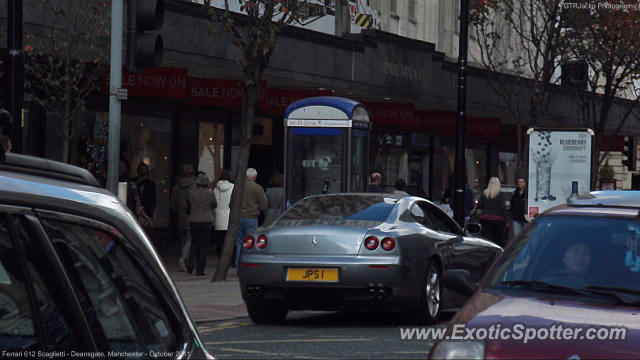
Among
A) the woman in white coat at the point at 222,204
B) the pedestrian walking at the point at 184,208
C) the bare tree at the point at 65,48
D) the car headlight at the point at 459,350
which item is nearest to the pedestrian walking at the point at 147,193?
the pedestrian walking at the point at 184,208

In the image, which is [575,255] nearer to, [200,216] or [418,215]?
[418,215]

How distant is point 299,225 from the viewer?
1220cm

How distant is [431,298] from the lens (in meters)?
12.6

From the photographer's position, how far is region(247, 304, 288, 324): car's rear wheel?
12.5 meters

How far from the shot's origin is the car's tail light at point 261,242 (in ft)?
39.9

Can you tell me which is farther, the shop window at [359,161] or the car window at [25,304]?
the shop window at [359,161]

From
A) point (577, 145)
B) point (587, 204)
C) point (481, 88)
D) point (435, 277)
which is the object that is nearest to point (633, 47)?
point (481, 88)

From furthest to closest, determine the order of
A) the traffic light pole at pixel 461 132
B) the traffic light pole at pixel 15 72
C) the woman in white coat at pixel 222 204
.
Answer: the traffic light pole at pixel 461 132 < the woman in white coat at pixel 222 204 < the traffic light pole at pixel 15 72

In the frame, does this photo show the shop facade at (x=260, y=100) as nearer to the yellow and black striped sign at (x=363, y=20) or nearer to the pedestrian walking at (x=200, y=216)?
the pedestrian walking at (x=200, y=216)

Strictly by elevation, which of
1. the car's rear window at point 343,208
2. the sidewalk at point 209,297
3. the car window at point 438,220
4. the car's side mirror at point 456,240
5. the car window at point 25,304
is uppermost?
the car window at point 25,304

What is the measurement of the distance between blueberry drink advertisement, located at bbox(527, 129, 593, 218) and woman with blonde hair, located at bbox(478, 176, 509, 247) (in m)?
1.97

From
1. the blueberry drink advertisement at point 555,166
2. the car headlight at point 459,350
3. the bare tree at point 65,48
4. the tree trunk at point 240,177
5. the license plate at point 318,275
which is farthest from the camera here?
the blueberry drink advertisement at point 555,166

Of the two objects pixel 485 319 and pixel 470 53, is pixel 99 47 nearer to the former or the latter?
pixel 485 319

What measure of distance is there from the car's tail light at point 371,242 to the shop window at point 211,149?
16.2m
